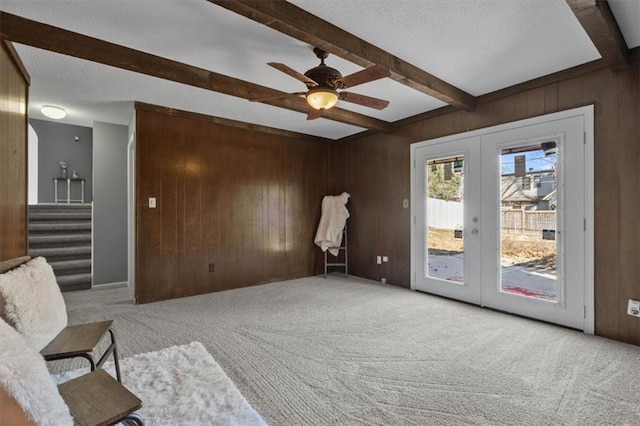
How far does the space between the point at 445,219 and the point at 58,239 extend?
586 cm

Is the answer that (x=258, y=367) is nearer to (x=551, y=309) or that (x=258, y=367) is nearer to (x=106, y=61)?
(x=106, y=61)

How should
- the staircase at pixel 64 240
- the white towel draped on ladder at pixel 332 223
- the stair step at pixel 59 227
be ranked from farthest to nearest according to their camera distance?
the white towel draped on ladder at pixel 332 223 < the stair step at pixel 59 227 < the staircase at pixel 64 240

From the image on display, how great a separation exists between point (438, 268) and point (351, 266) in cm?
177

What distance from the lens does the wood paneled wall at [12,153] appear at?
237 centimetres

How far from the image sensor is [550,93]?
10.3ft

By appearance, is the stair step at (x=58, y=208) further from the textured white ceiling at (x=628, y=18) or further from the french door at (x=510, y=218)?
the textured white ceiling at (x=628, y=18)

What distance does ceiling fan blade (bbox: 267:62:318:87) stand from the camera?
7.54 ft

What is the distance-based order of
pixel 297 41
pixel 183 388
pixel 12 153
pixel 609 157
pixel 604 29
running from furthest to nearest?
pixel 609 157, pixel 12 153, pixel 297 41, pixel 604 29, pixel 183 388

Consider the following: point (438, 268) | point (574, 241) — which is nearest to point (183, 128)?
point (438, 268)

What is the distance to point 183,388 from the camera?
1990mm

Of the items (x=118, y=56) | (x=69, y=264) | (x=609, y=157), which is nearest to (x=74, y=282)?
(x=69, y=264)

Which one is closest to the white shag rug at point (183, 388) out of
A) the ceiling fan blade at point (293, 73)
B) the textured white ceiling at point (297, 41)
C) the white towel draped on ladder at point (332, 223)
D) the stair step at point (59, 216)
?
the ceiling fan blade at point (293, 73)

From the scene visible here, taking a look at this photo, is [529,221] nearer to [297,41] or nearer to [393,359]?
[393,359]

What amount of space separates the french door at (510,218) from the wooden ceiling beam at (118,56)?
2229 mm
